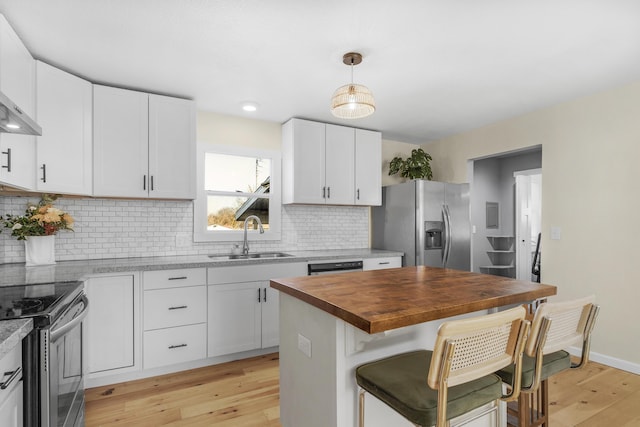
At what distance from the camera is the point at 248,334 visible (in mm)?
3160

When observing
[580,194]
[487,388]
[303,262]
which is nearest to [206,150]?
[303,262]

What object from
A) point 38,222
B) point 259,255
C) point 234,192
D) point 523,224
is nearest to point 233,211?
point 234,192

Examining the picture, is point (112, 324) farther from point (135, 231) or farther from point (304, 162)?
point (304, 162)

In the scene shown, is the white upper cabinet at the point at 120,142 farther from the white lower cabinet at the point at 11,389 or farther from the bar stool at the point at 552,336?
the bar stool at the point at 552,336

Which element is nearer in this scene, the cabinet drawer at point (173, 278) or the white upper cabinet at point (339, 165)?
the cabinet drawer at point (173, 278)

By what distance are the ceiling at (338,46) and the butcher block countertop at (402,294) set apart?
5.02ft

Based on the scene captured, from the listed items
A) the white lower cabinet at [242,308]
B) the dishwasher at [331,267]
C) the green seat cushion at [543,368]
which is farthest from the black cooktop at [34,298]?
the dishwasher at [331,267]

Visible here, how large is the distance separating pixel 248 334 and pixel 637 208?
11.6 ft

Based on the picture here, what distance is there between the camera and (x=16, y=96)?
6.99 ft

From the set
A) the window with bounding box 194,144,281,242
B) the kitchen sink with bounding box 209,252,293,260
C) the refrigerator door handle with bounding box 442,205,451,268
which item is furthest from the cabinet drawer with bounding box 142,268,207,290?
the refrigerator door handle with bounding box 442,205,451,268

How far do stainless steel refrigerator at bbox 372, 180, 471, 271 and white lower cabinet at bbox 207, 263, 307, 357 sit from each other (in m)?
1.58

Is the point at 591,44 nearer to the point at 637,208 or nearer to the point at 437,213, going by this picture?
the point at 637,208

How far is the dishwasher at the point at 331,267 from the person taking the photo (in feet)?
11.4

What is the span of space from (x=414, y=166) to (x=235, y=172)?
230 cm
